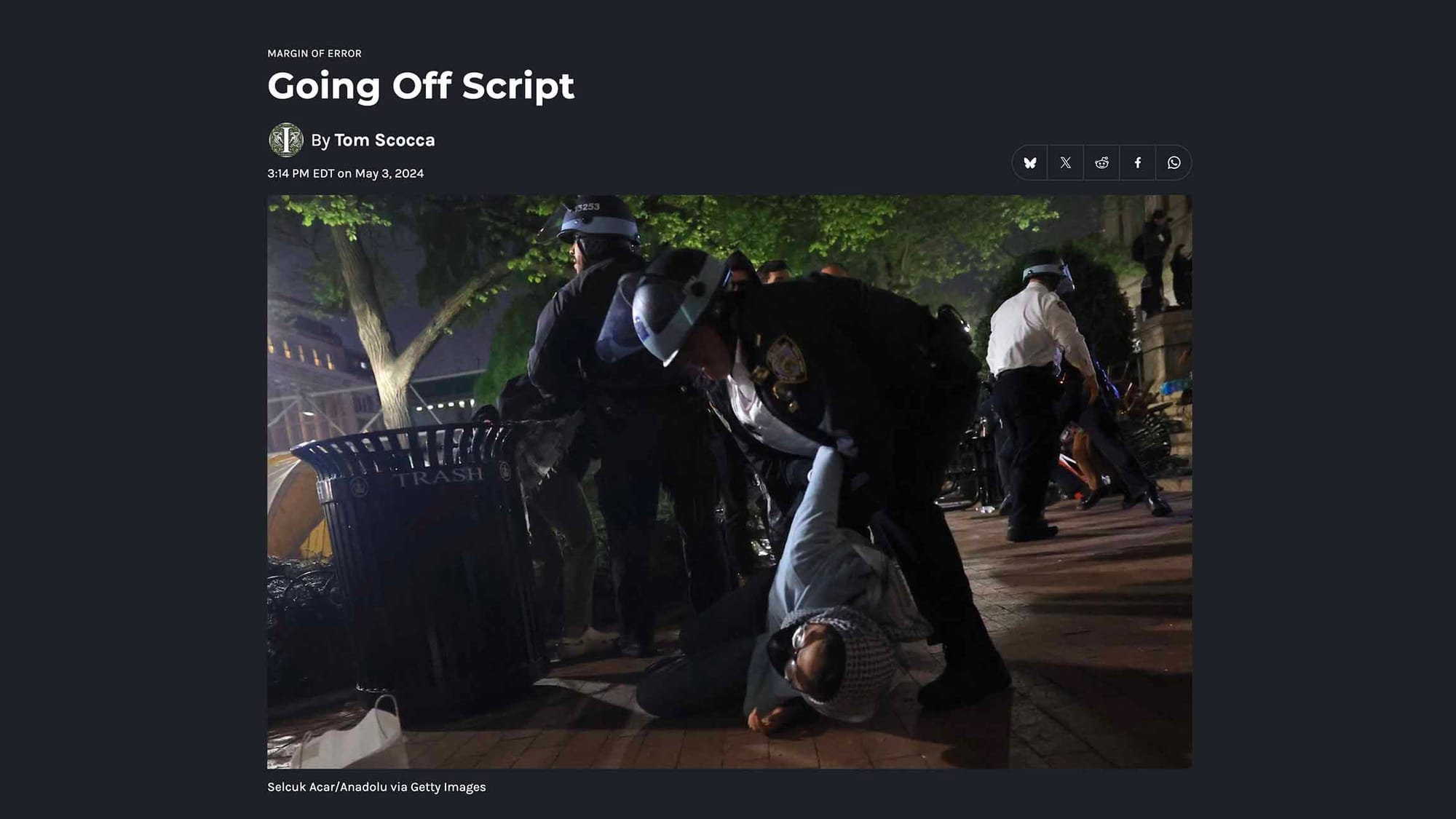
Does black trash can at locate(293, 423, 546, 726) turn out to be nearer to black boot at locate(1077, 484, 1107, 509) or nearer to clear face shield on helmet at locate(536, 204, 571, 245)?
clear face shield on helmet at locate(536, 204, 571, 245)

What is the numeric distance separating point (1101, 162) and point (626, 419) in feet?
6.05

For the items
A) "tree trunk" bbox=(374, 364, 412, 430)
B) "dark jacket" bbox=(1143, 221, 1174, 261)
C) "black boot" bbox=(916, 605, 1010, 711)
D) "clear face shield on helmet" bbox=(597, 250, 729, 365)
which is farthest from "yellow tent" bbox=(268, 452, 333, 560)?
"dark jacket" bbox=(1143, 221, 1174, 261)

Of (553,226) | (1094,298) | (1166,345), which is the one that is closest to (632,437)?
(553,226)

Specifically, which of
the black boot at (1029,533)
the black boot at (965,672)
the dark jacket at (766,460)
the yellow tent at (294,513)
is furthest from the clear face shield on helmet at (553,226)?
the black boot at (1029,533)

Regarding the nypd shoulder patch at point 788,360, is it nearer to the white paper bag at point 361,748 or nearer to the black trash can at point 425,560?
the black trash can at point 425,560

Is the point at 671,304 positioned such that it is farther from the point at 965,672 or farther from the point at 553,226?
the point at 965,672

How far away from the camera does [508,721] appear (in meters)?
2.78

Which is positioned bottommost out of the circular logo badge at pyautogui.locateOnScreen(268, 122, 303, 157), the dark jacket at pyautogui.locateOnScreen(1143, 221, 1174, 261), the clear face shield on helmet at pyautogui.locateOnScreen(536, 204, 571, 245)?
the dark jacket at pyautogui.locateOnScreen(1143, 221, 1174, 261)

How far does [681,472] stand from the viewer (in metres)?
3.42

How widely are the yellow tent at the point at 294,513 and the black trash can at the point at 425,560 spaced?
134 millimetres

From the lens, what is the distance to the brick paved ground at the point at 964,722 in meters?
2.32

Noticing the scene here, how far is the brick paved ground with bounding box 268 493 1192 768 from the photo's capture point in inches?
91.3

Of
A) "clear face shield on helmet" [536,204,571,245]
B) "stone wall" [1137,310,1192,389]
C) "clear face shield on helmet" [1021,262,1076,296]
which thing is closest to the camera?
"stone wall" [1137,310,1192,389]

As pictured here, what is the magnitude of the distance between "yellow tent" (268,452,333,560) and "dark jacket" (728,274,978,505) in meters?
1.43
